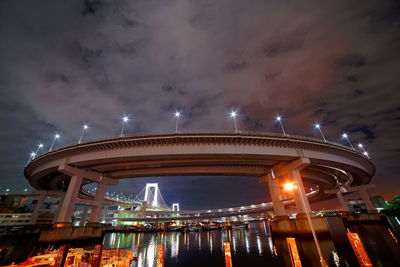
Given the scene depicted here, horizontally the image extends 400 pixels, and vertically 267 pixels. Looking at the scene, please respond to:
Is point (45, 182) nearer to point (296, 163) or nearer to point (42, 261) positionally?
point (42, 261)

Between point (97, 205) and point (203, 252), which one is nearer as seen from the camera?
point (203, 252)

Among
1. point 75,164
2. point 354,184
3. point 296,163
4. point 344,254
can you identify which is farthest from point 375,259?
point 354,184

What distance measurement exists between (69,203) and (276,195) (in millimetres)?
39584

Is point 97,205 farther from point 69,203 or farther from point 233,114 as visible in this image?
point 233,114

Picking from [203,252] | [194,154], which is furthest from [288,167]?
[203,252]

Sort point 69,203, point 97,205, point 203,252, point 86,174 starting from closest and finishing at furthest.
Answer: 1. point 203,252
2. point 69,203
3. point 86,174
4. point 97,205

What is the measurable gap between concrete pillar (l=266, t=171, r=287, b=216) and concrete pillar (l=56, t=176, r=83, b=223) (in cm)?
3853

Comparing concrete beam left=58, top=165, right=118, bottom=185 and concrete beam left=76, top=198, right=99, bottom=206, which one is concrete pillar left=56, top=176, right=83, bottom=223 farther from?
concrete beam left=58, top=165, right=118, bottom=185

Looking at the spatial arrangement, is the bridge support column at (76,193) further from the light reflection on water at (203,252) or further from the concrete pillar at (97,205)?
the light reflection on water at (203,252)

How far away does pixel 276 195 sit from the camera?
115ft

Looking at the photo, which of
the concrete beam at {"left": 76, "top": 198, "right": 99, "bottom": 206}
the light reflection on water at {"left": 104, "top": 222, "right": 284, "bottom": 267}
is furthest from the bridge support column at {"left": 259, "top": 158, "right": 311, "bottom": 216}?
the concrete beam at {"left": 76, "top": 198, "right": 99, "bottom": 206}

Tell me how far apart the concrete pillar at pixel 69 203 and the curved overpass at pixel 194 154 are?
321cm

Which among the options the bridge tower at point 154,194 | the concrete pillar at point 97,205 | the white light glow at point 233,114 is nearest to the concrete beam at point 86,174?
the concrete pillar at point 97,205

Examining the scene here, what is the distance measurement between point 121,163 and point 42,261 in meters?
19.4
